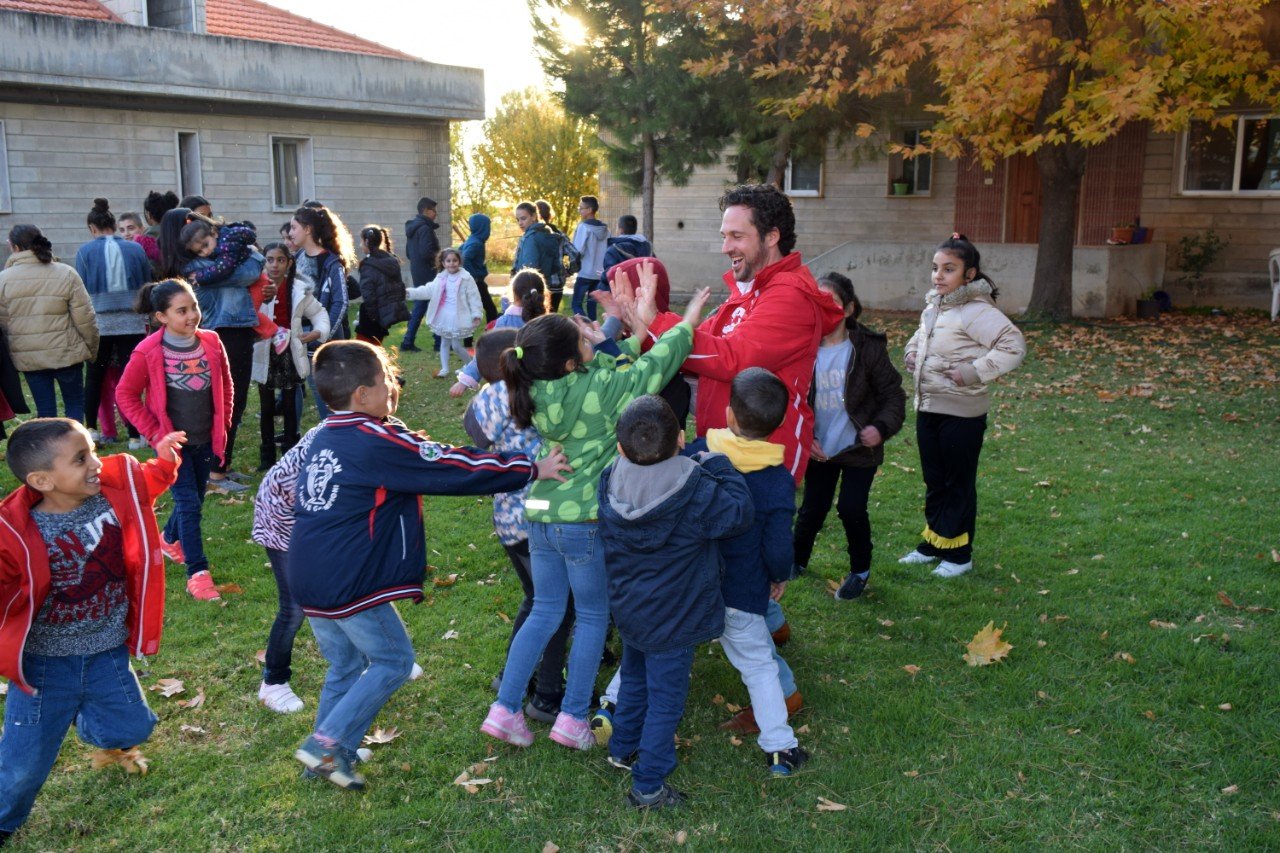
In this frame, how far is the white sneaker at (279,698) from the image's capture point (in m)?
4.48

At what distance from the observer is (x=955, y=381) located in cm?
577

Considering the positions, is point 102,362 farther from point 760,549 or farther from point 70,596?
point 760,549

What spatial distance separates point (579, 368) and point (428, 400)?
25.1 ft

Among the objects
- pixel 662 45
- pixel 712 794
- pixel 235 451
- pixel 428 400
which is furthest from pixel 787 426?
pixel 662 45

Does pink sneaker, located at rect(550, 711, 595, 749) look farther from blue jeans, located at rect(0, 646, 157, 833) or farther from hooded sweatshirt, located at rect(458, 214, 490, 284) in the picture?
hooded sweatshirt, located at rect(458, 214, 490, 284)

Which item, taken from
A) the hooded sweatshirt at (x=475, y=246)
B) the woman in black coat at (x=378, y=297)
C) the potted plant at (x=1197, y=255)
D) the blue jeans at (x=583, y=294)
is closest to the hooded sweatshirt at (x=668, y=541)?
the woman in black coat at (x=378, y=297)

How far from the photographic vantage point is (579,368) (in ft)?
12.9

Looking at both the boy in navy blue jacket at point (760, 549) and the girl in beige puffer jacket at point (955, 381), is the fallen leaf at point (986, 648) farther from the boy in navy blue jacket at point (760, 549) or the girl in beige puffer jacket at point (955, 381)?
the boy in navy blue jacket at point (760, 549)

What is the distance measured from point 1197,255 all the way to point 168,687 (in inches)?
744

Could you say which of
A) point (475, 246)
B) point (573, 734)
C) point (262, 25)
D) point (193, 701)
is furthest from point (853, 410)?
point (262, 25)

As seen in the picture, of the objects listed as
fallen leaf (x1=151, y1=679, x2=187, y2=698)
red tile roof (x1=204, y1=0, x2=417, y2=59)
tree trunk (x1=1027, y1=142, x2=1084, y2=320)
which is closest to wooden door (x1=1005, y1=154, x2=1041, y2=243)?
tree trunk (x1=1027, y1=142, x2=1084, y2=320)

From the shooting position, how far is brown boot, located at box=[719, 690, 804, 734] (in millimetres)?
4266

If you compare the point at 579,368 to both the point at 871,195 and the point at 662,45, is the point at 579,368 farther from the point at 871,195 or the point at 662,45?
the point at 871,195

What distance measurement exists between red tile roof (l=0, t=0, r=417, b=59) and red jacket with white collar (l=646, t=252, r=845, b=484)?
18.6 meters
